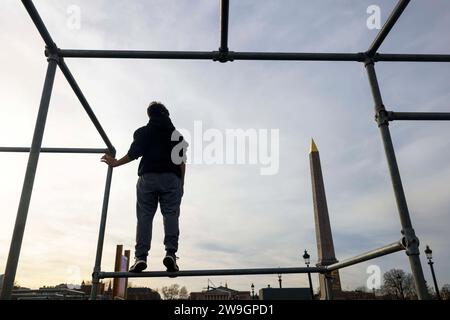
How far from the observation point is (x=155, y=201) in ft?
10.1

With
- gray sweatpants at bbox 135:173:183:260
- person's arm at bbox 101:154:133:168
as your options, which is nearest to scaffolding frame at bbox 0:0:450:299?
gray sweatpants at bbox 135:173:183:260

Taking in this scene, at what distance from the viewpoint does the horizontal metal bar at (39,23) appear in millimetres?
2088

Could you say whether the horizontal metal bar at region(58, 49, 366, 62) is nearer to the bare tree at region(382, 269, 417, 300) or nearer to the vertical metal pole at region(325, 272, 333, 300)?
the vertical metal pole at region(325, 272, 333, 300)

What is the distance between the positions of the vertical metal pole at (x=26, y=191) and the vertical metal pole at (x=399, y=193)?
2145 millimetres

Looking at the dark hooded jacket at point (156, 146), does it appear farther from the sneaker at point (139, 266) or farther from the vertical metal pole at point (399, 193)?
the vertical metal pole at point (399, 193)

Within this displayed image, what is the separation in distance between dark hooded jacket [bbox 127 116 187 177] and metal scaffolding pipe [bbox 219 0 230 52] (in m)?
1.07

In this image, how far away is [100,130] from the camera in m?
3.78

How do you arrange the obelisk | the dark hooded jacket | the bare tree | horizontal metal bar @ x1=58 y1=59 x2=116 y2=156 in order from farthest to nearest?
the bare tree, the obelisk, the dark hooded jacket, horizontal metal bar @ x1=58 y1=59 x2=116 y2=156

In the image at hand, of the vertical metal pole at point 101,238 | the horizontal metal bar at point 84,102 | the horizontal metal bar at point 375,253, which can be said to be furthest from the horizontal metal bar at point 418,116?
the vertical metal pole at point 101,238

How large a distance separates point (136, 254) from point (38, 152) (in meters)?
1.16

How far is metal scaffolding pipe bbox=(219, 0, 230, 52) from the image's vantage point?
7.29 ft
